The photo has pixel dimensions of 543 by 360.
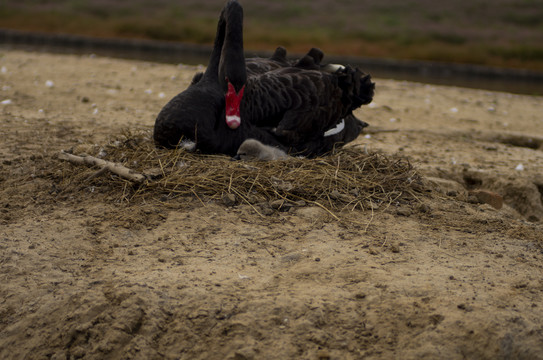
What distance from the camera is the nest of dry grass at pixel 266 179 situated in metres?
3.53

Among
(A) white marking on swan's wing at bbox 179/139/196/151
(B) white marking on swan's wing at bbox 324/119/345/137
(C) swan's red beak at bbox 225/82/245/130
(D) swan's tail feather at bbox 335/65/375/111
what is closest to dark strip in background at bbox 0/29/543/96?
(D) swan's tail feather at bbox 335/65/375/111

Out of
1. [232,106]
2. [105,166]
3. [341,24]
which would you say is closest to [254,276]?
[105,166]

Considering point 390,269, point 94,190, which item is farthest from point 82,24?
point 390,269

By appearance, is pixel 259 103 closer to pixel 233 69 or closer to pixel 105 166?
pixel 233 69

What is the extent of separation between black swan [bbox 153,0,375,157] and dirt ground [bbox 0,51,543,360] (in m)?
0.81

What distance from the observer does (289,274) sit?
2.70m

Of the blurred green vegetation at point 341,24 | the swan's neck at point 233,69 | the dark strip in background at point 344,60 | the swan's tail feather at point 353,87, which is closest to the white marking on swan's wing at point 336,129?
the swan's tail feather at point 353,87

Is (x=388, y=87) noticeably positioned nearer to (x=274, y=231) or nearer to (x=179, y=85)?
(x=179, y=85)

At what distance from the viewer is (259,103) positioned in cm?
444

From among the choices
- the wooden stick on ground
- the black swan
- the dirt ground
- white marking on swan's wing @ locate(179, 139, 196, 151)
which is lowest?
the dirt ground

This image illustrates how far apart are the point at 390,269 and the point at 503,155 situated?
11.8 feet

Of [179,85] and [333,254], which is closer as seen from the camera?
[333,254]

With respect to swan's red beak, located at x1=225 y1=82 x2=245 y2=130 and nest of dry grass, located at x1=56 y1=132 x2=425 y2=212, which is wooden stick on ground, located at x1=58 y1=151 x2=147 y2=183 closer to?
nest of dry grass, located at x1=56 y1=132 x2=425 y2=212

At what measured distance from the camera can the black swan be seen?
410cm
